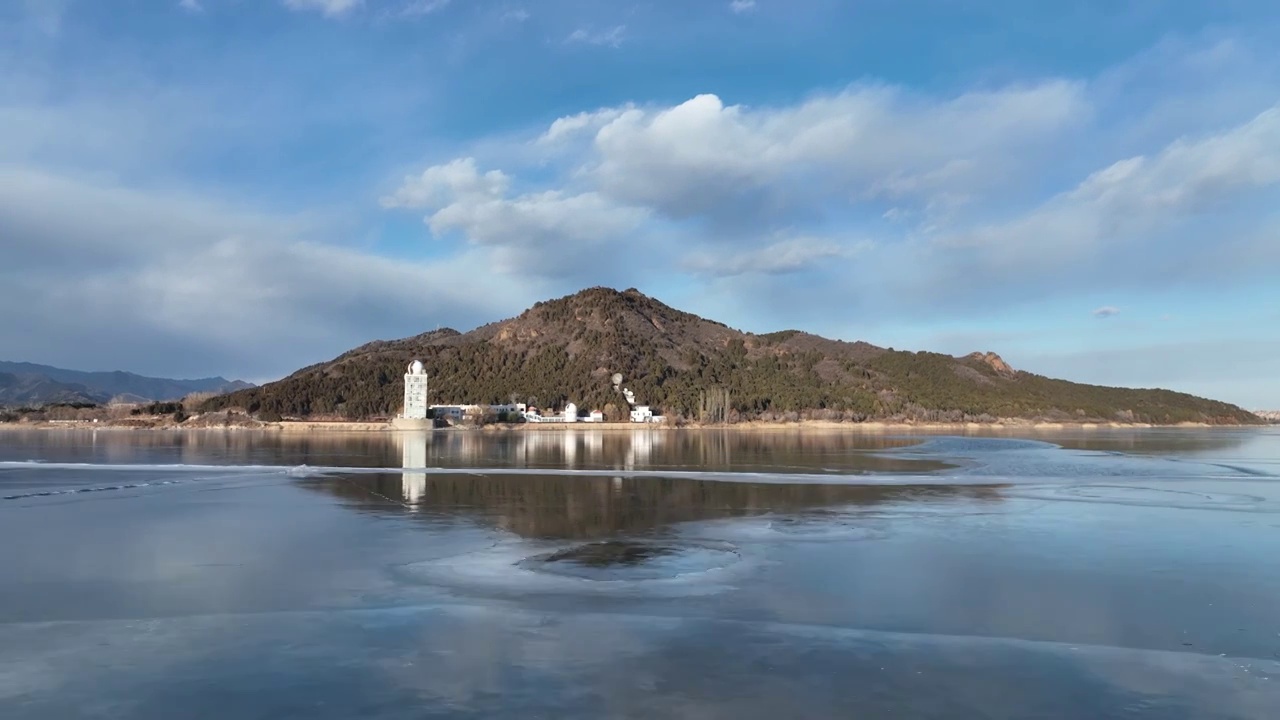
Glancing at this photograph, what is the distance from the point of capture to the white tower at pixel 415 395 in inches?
5349

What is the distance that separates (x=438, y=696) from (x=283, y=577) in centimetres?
702

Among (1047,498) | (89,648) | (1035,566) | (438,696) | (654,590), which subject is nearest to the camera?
(438,696)

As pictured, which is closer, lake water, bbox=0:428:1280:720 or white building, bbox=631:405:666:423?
lake water, bbox=0:428:1280:720

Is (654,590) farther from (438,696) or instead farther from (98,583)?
(98,583)

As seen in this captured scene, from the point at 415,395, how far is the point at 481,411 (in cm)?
1527

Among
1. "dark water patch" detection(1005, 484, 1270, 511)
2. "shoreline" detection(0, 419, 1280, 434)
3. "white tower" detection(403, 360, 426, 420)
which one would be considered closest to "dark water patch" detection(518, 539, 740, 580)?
"dark water patch" detection(1005, 484, 1270, 511)

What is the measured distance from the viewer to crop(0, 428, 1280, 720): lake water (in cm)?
805

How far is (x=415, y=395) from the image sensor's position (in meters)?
137

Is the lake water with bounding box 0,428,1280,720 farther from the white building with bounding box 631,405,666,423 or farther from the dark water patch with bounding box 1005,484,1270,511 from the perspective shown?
the white building with bounding box 631,405,666,423

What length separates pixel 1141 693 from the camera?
820 cm

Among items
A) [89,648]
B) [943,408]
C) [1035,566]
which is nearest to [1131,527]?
[1035,566]

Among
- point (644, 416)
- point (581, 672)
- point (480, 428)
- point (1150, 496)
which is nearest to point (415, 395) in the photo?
point (480, 428)

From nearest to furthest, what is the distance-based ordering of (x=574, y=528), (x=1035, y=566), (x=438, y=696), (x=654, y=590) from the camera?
(x=438, y=696)
(x=654, y=590)
(x=1035, y=566)
(x=574, y=528)

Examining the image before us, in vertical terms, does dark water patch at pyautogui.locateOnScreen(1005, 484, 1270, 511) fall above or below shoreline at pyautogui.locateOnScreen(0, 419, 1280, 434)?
below
